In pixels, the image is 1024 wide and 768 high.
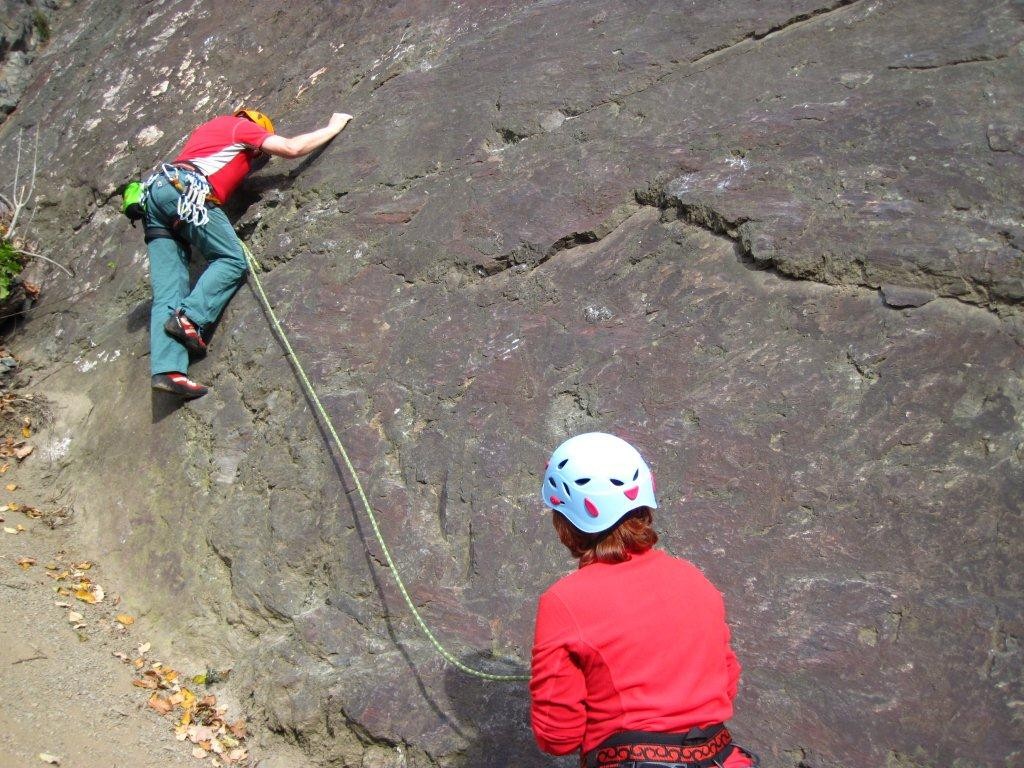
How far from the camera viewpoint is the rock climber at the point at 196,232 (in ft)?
17.7

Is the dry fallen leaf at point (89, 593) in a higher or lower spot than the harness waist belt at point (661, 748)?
lower

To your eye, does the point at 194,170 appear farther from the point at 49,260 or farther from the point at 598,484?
the point at 598,484

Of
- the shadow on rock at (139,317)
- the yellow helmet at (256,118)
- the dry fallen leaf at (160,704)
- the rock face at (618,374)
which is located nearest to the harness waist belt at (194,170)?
the rock face at (618,374)

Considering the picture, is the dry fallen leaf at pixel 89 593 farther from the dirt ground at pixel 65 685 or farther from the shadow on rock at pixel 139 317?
the shadow on rock at pixel 139 317

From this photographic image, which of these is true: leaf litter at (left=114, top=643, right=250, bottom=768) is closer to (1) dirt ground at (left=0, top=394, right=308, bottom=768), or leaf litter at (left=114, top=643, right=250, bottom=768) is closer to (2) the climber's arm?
(1) dirt ground at (left=0, top=394, right=308, bottom=768)

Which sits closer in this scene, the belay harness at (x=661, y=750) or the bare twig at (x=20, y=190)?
the belay harness at (x=661, y=750)

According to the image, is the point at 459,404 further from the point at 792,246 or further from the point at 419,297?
the point at 792,246

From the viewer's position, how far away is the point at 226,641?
4555mm

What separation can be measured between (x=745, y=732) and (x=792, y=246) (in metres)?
2.21

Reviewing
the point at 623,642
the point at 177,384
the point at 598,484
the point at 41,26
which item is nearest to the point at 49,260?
the point at 177,384

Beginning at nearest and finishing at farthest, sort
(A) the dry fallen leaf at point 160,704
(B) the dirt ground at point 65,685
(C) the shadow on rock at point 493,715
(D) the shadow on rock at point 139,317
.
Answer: (C) the shadow on rock at point 493,715 → (B) the dirt ground at point 65,685 → (A) the dry fallen leaf at point 160,704 → (D) the shadow on rock at point 139,317

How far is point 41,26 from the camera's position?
29.0 ft

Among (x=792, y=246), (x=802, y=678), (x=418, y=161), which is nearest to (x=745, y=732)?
(x=802, y=678)

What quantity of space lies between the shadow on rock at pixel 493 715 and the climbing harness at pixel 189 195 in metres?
3.23
